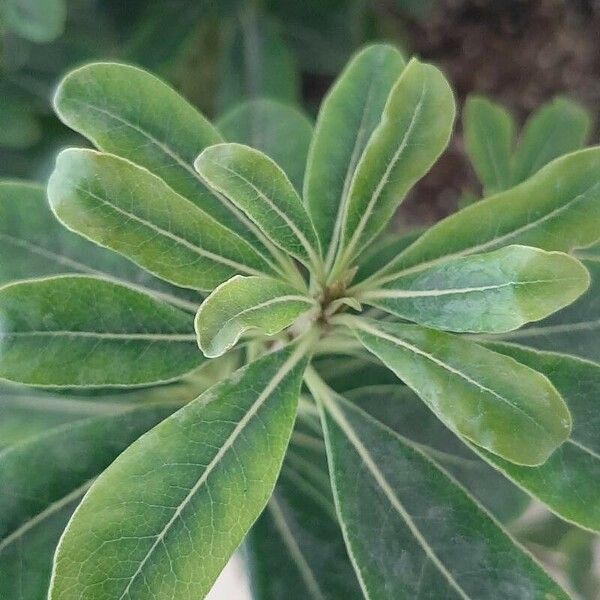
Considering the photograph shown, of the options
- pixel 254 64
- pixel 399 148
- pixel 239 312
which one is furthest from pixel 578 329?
pixel 254 64

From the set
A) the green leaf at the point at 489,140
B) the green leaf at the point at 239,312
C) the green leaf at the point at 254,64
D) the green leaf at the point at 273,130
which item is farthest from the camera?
the green leaf at the point at 254,64

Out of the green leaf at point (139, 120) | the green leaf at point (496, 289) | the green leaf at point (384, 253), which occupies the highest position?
the green leaf at point (139, 120)

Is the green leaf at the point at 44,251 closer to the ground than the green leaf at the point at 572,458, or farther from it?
farther from it

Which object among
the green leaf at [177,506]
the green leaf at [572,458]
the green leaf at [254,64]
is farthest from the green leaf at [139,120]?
the green leaf at [254,64]

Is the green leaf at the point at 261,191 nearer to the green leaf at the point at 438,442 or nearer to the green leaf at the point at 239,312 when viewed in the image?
the green leaf at the point at 239,312

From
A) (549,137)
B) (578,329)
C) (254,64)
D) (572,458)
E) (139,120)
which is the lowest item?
(572,458)

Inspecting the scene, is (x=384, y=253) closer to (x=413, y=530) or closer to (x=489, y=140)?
(x=413, y=530)
